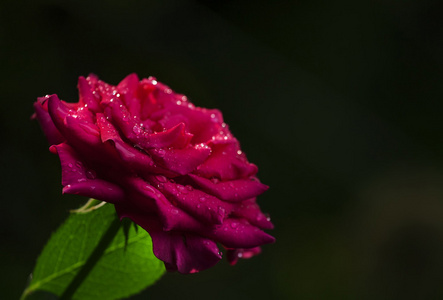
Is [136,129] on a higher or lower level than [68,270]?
higher

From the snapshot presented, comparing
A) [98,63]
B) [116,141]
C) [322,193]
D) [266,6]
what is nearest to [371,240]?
[322,193]

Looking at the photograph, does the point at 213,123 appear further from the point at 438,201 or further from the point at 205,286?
the point at 438,201

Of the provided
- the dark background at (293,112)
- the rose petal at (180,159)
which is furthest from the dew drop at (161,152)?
the dark background at (293,112)

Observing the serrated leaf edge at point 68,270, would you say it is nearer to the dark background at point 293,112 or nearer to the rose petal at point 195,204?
the rose petal at point 195,204

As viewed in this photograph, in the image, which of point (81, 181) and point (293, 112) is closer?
point (81, 181)

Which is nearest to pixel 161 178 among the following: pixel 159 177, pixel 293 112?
pixel 159 177

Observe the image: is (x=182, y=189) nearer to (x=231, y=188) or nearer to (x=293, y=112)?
(x=231, y=188)
